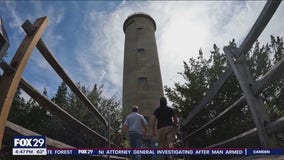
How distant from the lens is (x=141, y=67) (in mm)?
19375

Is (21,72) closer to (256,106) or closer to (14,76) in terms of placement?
(14,76)

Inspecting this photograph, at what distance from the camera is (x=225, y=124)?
8.33 meters

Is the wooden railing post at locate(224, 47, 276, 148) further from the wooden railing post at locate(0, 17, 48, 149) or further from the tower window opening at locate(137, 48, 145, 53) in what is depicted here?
the tower window opening at locate(137, 48, 145, 53)

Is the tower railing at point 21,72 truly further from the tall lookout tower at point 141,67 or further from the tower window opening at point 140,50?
the tower window opening at point 140,50

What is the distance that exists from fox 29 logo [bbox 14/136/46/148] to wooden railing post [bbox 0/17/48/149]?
553 millimetres

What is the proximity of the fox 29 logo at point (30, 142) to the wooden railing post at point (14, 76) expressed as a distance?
553mm

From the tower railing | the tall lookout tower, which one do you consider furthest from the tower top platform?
the tower railing

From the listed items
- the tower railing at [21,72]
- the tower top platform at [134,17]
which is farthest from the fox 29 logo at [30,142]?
the tower top platform at [134,17]

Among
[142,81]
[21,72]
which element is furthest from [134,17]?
[21,72]

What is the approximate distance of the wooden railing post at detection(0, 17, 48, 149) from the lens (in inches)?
63.8

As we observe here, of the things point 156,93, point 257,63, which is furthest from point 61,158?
point 156,93

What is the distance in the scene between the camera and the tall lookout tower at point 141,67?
58.6 feet

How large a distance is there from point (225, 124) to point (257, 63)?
3.76m

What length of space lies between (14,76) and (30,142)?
2.48 feet
